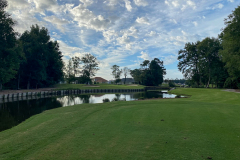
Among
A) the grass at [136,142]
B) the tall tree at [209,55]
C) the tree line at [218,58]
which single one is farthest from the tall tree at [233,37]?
the grass at [136,142]

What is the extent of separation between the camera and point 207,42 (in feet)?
147

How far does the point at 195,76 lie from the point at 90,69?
157 feet

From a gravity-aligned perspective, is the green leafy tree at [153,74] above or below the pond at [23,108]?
above

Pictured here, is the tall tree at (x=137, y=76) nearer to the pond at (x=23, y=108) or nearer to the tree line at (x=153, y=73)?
the tree line at (x=153, y=73)

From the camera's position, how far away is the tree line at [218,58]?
25625 mm

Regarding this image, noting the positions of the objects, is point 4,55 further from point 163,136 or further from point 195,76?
point 195,76

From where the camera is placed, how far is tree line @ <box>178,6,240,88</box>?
25625 millimetres

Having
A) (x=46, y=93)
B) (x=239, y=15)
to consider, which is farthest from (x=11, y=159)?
(x=46, y=93)

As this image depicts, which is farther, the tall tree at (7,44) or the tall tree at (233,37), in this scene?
the tall tree at (7,44)

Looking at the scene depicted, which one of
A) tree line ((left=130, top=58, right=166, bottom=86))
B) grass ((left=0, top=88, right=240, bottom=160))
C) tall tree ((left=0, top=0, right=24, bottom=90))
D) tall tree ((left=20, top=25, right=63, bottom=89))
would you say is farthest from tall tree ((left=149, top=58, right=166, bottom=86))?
grass ((left=0, top=88, right=240, bottom=160))

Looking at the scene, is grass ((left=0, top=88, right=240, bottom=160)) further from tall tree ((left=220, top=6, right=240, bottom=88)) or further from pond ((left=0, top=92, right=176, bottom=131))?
tall tree ((left=220, top=6, right=240, bottom=88))

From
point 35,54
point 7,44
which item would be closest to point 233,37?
point 7,44

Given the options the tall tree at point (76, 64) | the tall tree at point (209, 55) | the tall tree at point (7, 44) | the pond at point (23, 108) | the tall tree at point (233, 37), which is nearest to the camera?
the pond at point (23, 108)

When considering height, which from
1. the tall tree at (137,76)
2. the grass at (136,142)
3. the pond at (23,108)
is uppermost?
the tall tree at (137,76)
